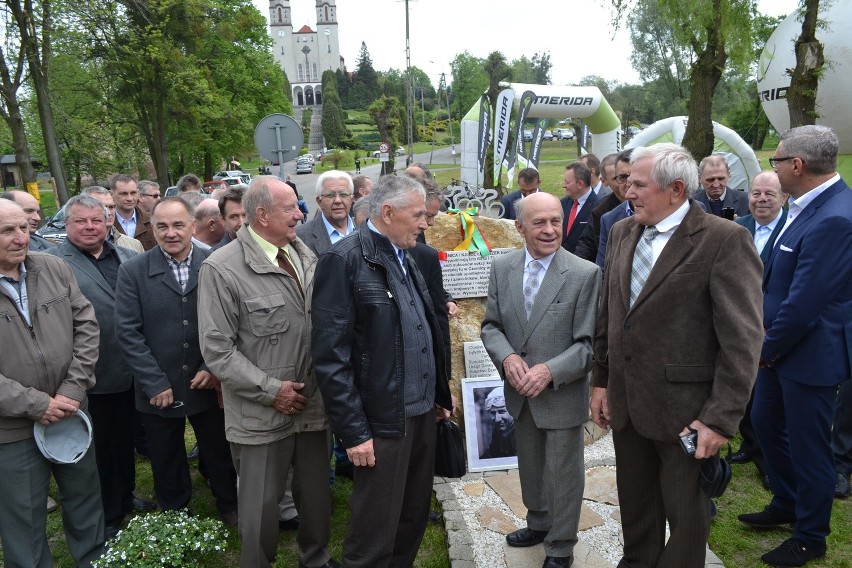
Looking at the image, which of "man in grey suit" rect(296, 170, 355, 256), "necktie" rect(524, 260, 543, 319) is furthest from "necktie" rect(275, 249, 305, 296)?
"man in grey suit" rect(296, 170, 355, 256)

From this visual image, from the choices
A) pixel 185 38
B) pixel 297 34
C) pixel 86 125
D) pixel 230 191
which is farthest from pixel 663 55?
pixel 297 34

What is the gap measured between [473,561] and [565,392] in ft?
3.71

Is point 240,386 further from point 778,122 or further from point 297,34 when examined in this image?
point 297,34

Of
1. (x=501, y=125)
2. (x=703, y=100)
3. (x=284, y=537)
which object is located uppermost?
(x=703, y=100)

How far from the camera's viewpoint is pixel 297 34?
120 metres

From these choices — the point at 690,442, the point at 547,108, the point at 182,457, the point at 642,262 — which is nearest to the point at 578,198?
the point at 642,262

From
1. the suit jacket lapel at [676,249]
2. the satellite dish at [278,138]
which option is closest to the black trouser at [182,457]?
the suit jacket lapel at [676,249]

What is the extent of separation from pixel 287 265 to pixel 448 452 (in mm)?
1339

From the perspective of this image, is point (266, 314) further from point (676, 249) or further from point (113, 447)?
point (676, 249)

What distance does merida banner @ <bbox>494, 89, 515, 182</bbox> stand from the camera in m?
13.6

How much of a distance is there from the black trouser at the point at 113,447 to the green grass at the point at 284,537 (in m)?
0.37

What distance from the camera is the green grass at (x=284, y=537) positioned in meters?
3.73

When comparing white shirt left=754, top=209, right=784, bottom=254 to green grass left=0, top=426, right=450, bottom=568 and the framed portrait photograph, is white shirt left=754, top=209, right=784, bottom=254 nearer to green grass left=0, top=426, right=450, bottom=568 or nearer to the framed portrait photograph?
the framed portrait photograph

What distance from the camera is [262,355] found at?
318 centimetres
